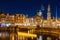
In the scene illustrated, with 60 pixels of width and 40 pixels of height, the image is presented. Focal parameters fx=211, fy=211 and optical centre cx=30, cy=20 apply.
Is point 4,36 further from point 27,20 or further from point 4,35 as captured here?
point 27,20

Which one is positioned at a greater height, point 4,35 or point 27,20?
point 27,20

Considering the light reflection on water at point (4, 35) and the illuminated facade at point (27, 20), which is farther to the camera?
the light reflection on water at point (4, 35)

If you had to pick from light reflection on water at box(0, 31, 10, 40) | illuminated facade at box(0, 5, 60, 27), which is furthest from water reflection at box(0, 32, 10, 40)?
A: illuminated facade at box(0, 5, 60, 27)

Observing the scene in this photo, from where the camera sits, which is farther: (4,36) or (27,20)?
(4,36)

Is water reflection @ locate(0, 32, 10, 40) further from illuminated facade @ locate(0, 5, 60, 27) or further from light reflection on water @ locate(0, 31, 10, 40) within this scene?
illuminated facade @ locate(0, 5, 60, 27)

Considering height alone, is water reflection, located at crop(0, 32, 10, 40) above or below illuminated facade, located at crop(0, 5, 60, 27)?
below

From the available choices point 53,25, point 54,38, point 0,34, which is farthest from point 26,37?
point 53,25

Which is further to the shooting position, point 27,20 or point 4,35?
point 4,35

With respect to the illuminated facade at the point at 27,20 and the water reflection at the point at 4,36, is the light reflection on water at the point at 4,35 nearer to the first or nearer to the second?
the water reflection at the point at 4,36

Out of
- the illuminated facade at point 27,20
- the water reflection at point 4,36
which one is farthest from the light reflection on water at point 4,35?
the illuminated facade at point 27,20

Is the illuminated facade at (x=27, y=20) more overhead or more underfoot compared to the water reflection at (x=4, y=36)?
more overhead

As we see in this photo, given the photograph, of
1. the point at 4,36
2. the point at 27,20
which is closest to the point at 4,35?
the point at 4,36

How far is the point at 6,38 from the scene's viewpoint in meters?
9.23

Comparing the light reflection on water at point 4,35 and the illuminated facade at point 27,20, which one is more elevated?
the illuminated facade at point 27,20
